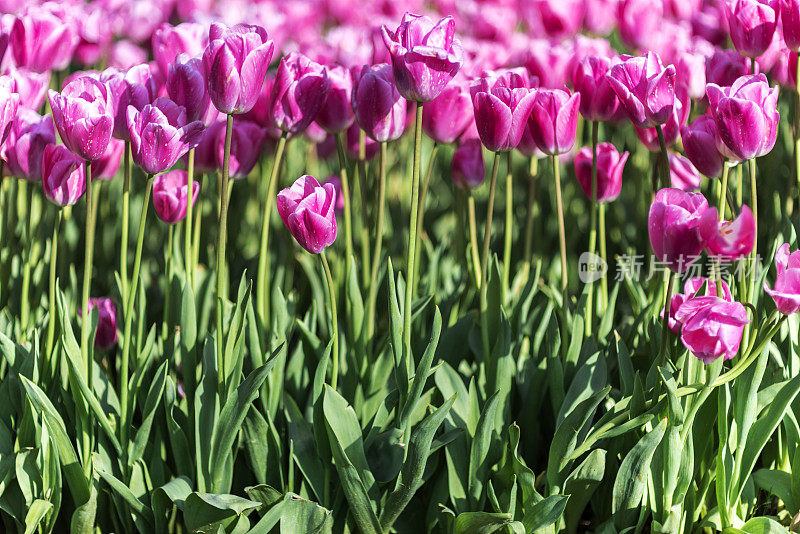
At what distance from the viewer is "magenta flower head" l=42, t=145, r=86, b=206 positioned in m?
1.30

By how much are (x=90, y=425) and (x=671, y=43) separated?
5.77 ft

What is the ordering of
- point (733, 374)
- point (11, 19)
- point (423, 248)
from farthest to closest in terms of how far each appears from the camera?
point (423, 248)
point (11, 19)
point (733, 374)

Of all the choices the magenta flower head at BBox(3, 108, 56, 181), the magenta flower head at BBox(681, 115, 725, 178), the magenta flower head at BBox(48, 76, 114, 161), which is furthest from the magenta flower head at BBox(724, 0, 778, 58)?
the magenta flower head at BBox(3, 108, 56, 181)

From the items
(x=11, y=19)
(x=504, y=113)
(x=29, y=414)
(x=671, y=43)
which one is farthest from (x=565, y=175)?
(x=29, y=414)

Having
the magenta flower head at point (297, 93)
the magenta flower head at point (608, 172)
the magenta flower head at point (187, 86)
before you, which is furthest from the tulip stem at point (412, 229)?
the magenta flower head at point (608, 172)

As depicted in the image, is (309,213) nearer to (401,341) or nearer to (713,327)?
(401,341)

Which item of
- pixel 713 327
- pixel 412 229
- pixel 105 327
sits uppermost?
pixel 412 229

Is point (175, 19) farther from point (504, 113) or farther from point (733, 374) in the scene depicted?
point (733, 374)

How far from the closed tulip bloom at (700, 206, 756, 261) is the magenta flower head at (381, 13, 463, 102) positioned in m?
0.41

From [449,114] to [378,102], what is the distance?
8.2 inches

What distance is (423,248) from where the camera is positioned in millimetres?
2156

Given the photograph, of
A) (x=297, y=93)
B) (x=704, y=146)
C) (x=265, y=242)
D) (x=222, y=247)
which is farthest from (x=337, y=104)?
(x=704, y=146)

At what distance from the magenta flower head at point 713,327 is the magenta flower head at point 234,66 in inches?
27.0

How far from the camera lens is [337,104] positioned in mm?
1469
